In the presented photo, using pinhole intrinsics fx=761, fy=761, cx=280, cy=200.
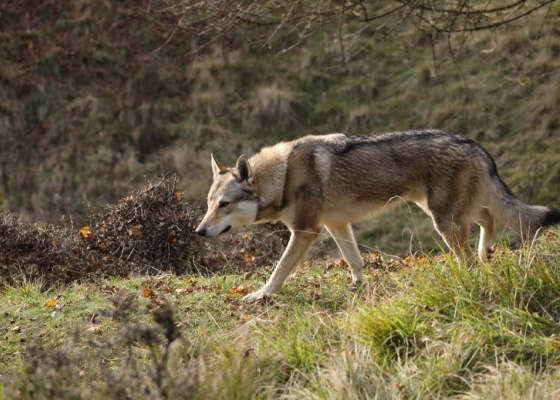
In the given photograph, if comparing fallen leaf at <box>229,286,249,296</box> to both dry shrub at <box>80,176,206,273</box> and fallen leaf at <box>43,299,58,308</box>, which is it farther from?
dry shrub at <box>80,176,206,273</box>

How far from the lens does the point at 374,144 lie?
25.9 feet

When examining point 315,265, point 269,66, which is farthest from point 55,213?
point 315,265

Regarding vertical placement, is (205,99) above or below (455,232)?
below

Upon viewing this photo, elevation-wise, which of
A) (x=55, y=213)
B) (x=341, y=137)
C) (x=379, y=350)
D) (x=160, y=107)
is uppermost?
(x=341, y=137)

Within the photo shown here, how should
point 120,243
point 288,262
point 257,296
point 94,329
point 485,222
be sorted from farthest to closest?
1. point 120,243
2. point 485,222
3. point 288,262
4. point 257,296
5. point 94,329

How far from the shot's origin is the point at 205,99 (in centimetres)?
1900

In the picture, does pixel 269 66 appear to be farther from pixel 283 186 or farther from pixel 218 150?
pixel 283 186

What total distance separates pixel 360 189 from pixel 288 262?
1120 mm

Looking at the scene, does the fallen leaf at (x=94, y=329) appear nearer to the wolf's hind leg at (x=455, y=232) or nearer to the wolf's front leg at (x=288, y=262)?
the wolf's front leg at (x=288, y=262)

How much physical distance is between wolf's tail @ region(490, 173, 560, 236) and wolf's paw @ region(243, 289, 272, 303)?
2458 millimetres

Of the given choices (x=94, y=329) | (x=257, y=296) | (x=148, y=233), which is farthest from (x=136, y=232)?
(x=94, y=329)

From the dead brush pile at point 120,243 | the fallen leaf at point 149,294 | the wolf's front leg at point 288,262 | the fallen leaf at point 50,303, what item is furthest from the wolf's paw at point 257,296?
the dead brush pile at point 120,243

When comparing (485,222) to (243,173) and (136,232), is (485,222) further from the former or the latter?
(136,232)

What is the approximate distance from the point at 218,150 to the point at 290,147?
32.5 feet
